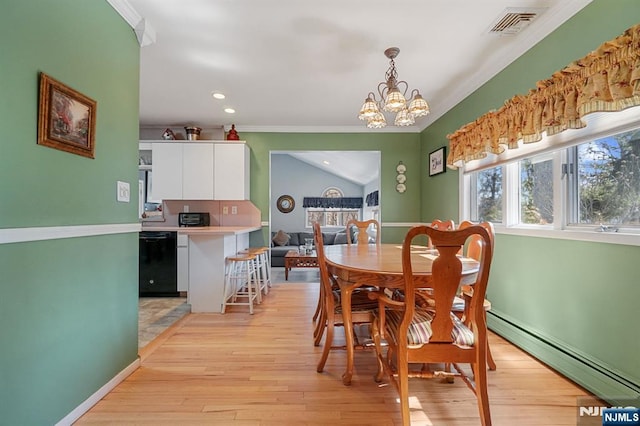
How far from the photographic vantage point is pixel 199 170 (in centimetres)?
396

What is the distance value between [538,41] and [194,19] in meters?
2.41

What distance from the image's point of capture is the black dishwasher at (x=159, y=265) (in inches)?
141

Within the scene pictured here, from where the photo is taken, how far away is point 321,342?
2.27 meters

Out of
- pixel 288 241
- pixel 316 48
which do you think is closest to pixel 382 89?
pixel 316 48

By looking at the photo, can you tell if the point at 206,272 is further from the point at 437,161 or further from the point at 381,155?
the point at 437,161

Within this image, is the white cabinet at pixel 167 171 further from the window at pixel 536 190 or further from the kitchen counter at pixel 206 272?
the window at pixel 536 190

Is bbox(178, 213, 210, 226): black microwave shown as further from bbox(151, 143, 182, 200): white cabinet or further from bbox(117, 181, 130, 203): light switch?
bbox(117, 181, 130, 203): light switch

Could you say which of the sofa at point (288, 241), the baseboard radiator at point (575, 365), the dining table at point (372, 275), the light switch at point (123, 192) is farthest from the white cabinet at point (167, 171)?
the baseboard radiator at point (575, 365)

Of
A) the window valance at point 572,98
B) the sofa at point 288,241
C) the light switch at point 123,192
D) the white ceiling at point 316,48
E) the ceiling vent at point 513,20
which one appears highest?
the white ceiling at point 316,48

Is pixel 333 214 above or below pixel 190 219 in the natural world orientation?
above

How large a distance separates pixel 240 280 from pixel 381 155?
107 inches

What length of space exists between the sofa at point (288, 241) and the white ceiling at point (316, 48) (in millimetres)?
3481

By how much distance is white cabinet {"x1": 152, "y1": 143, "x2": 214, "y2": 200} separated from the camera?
155 inches

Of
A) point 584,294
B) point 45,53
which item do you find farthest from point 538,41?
point 45,53
